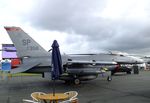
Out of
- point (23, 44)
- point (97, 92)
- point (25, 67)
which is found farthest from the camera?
point (23, 44)

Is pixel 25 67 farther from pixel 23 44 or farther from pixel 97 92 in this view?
pixel 97 92

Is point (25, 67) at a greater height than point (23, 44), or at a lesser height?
lesser

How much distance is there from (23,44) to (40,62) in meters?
2.08

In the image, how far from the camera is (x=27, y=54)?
2038cm

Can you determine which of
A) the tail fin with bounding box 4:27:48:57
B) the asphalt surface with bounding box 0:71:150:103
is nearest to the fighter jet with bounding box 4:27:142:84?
the tail fin with bounding box 4:27:48:57

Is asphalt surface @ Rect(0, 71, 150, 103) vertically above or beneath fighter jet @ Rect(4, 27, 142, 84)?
beneath

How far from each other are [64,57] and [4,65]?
1232 cm

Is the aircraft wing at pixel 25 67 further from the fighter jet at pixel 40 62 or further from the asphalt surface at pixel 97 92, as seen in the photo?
the asphalt surface at pixel 97 92

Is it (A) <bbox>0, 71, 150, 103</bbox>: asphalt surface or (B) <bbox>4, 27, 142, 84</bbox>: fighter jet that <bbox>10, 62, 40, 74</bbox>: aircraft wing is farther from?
(A) <bbox>0, 71, 150, 103</bbox>: asphalt surface

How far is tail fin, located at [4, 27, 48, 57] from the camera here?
20.2m

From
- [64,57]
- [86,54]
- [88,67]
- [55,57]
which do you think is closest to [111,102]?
[55,57]

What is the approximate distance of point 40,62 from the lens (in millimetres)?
19844

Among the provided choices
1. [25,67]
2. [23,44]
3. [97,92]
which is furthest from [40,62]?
[97,92]

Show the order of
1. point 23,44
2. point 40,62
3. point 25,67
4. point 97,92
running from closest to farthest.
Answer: point 97,92 → point 25,67 → point 40,62 → point 23,44
